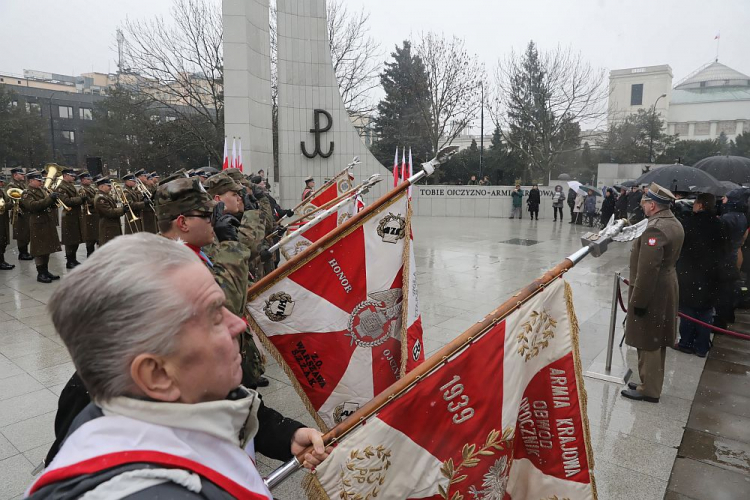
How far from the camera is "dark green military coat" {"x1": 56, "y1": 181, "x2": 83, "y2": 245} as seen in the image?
10.0 m

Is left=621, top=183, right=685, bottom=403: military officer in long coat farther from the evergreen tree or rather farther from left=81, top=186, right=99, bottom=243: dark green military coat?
the evergreen tree

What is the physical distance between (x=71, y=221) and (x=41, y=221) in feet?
2.68

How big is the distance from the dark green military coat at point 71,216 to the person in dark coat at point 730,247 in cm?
1128

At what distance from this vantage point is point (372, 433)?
1.59 m

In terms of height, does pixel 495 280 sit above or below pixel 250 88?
below

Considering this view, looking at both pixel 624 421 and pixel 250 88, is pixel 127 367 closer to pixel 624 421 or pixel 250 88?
pixel 624 421

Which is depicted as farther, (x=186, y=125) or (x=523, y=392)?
(x=186, y=125)

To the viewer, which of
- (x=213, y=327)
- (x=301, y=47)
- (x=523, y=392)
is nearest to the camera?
(x=213, y=327)

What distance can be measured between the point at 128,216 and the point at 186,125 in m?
21.1

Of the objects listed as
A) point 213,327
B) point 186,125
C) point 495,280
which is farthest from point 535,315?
point 186,125

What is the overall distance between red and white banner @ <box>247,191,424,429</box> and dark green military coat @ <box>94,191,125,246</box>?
8263mm

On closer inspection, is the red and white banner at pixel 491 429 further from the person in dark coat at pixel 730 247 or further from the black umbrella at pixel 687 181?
the black umbrella at pixel 687 181

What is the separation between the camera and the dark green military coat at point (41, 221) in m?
9.02

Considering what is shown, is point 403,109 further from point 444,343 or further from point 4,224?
point 444,343
